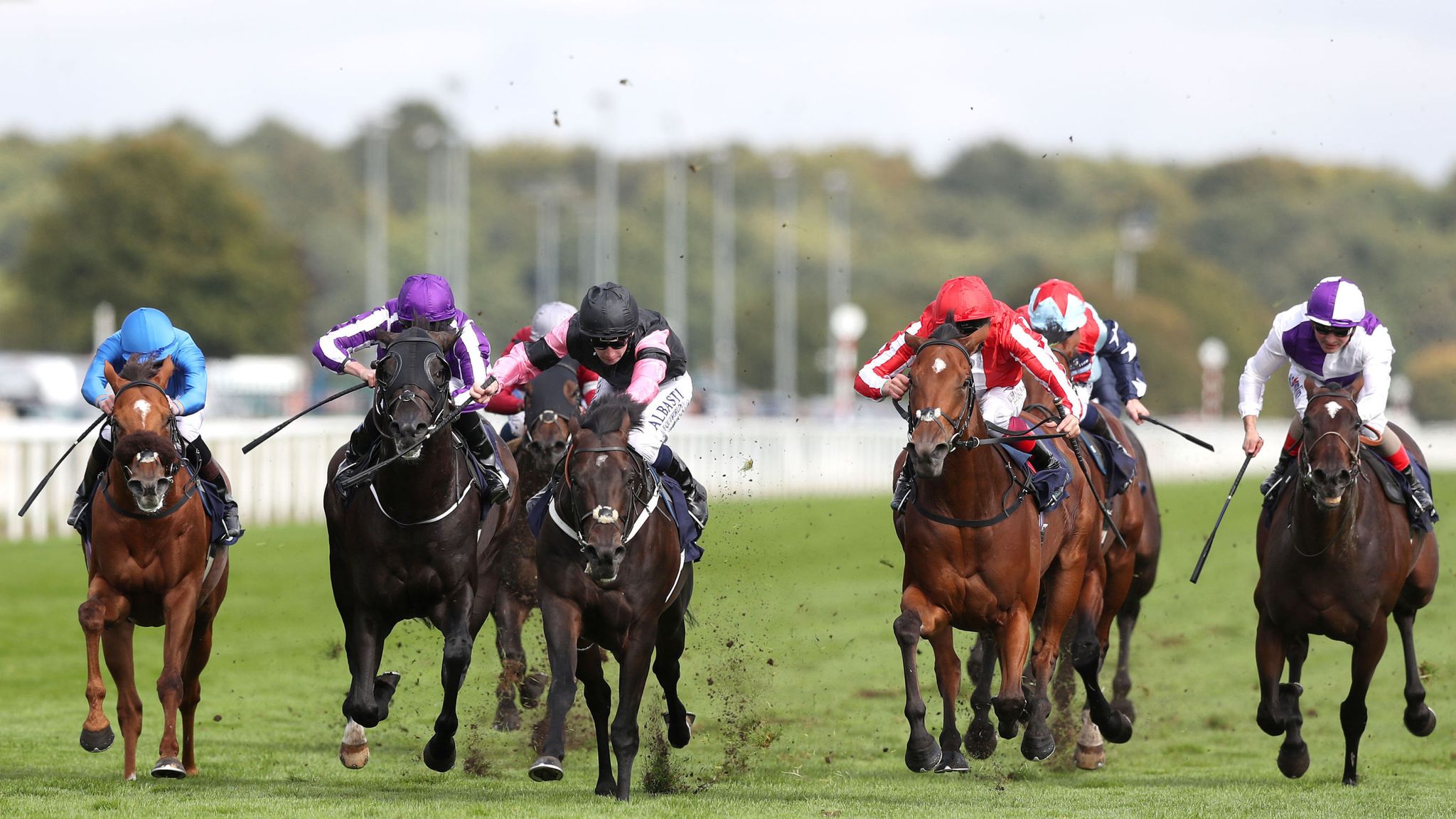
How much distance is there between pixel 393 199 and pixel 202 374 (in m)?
85.8

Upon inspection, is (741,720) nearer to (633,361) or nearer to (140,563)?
(633,361)

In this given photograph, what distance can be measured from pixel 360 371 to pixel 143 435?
0.92 meters

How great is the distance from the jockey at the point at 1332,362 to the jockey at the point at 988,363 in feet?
2.94

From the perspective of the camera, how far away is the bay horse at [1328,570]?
319 inches

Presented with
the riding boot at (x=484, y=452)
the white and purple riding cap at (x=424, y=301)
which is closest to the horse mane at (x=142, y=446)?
the white and purple riding cap at (x=424, y=301)

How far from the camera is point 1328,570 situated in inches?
330

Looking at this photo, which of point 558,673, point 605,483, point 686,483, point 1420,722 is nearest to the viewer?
point 605,483

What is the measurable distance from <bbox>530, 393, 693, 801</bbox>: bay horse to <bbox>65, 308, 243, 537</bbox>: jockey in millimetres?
1828

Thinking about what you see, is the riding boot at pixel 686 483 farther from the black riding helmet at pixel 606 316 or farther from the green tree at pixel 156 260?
the green tree at pixel 156 260

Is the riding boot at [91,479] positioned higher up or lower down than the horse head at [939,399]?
lower down

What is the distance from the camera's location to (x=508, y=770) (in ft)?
29.2

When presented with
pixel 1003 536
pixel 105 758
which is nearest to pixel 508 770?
pixel 105 758

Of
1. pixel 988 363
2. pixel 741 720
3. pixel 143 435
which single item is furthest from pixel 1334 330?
pixel 143 435

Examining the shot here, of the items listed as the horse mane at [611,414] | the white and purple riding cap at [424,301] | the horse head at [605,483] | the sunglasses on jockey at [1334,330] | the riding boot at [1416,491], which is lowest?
the riding boot at [1416,491]
